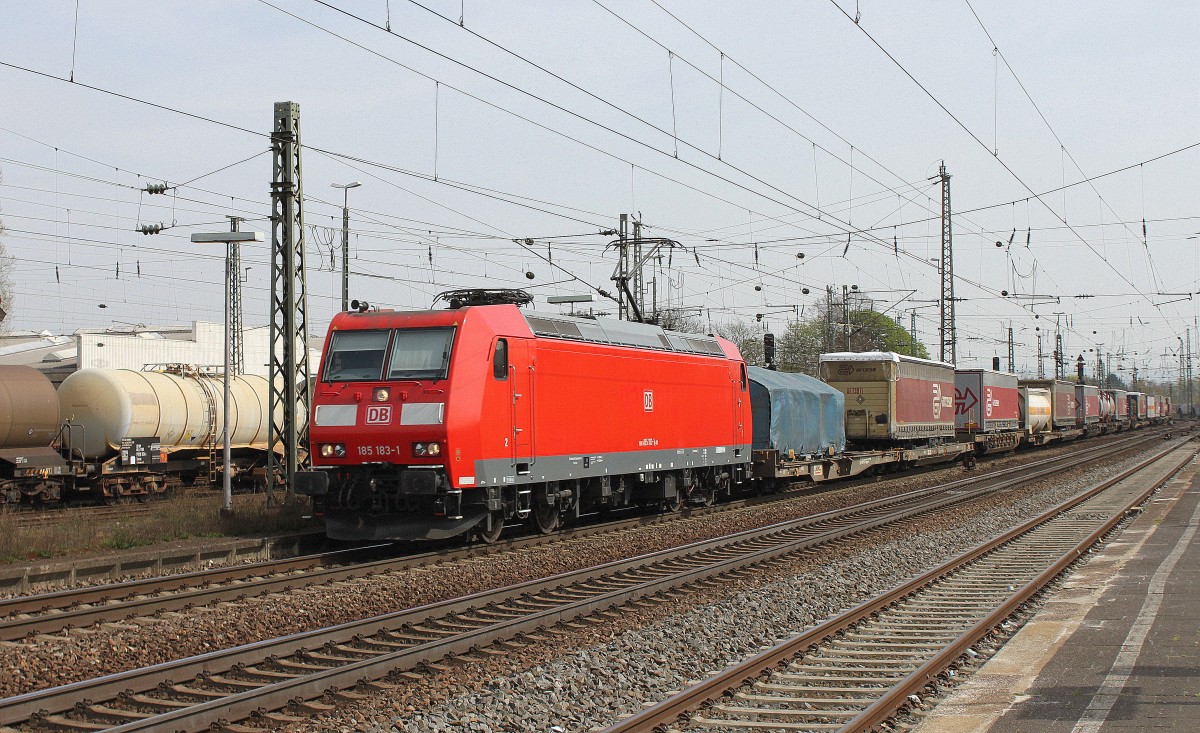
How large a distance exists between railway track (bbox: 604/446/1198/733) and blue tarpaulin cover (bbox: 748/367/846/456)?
10.3 metres

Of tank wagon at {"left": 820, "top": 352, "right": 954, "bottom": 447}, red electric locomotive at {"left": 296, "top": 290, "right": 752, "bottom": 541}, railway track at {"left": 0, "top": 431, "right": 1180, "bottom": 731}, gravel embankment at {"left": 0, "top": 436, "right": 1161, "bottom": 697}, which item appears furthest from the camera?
tank wagon at {"left": 820, "top": 352, "right": 954, "bottom": 447}

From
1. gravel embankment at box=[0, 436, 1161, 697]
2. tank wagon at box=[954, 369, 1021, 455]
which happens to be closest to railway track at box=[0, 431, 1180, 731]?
gravel embankment at box=[0, 436, 1161, 697]

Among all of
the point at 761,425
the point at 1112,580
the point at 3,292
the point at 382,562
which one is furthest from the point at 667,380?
the point at 3,292

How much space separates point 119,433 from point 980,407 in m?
30.3

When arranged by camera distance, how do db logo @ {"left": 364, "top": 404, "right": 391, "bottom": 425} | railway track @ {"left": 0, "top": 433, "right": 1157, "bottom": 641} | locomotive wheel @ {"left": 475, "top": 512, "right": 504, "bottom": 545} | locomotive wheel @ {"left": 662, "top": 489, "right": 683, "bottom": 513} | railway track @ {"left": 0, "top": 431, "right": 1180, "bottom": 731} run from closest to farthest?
Result: railway track @ {"left": 0, "top": 431, "right": 1180, "bottom": 731} < railway track @ {"left": 0, "top": 433, "right": 1157, "bottom": 641} < db logo @ {"left": 364, "top": 404, "right": 391, "bottom": 425} < locomotive wheel @ {"left": 475, "top": 512, "right": 504, "bottom": 545} < locomotive wheel @ {"left": 662, "top": 489, "right": 683, "bottom": 513}

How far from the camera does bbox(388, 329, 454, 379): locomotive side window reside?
15055 millimetres

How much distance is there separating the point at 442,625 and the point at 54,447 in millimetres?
18839

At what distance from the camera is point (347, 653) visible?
9.53m

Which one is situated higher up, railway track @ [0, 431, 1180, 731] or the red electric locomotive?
the red electric locomotive

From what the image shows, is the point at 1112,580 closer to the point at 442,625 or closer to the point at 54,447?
the point at 442,625

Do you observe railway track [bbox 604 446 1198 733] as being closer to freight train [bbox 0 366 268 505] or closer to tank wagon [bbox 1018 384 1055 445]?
freight train [bbox 0 366 268 505]

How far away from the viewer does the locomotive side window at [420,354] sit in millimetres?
15055

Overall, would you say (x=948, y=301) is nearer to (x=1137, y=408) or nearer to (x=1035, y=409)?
(x=1035, y=409)

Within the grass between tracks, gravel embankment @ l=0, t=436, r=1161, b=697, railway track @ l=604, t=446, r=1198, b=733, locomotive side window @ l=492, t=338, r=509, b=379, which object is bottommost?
railway track @ l=604, t=446, r=1198, b=733
